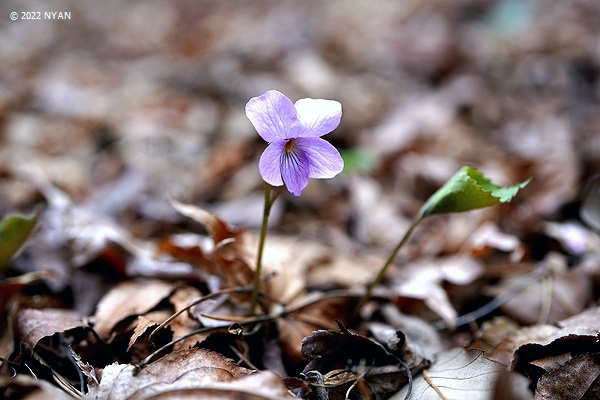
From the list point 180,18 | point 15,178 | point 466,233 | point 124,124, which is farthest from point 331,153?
point 180,18

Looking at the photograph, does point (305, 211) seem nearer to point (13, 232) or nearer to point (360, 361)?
point (360, 361)

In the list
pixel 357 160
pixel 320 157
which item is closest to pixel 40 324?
pixel 320 157

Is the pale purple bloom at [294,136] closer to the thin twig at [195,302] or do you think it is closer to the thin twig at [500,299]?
the thin twig at [195,302]

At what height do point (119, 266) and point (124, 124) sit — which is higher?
point (124, 124)

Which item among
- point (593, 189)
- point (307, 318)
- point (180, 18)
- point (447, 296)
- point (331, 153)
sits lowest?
A: point (447, 296)

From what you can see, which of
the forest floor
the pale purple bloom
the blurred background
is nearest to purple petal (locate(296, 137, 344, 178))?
the pale purple bloom

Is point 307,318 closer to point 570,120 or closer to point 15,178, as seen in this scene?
point 15,178

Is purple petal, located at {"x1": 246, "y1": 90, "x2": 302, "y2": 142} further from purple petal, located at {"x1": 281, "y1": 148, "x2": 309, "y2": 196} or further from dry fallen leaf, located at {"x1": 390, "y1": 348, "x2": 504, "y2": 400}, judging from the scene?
dry fallen leaf, located at {"x1": 390, "y1": 348, "x2": 504, "y2": 400}
